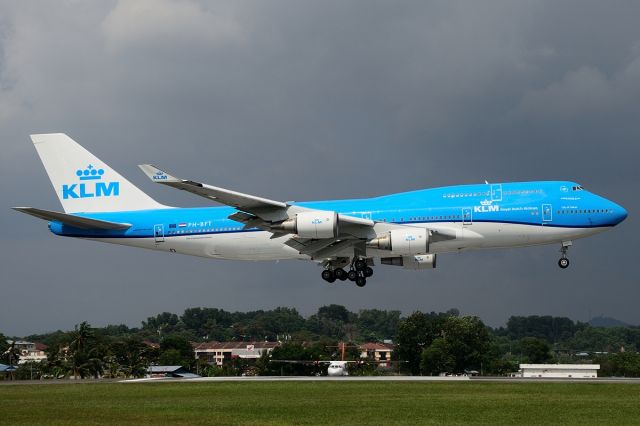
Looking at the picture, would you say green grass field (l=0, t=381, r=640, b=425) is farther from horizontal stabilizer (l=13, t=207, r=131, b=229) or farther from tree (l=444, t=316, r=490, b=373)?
tree (l=444, t=316, r=490, b=373)

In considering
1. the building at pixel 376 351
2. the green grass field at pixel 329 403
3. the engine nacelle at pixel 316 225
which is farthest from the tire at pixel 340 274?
the building at pixel 376 351

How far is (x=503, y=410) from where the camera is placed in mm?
36938

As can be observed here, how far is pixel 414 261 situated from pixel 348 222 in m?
7.14

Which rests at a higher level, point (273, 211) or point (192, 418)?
point (273, 211)

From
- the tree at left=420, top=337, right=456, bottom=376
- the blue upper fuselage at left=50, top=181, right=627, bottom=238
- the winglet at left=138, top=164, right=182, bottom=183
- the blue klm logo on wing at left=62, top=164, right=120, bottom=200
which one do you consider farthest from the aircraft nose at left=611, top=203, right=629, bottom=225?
the tree at left=420, top=337, right=456, bottom=376

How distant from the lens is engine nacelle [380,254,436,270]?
51688 millimetres

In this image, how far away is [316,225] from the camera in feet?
152

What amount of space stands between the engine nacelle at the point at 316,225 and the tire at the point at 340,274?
5980mm

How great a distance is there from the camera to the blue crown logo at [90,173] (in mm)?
56219

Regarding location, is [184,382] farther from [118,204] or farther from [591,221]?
[591,221]

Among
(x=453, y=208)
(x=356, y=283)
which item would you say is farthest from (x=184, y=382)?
(x=453, y=208)

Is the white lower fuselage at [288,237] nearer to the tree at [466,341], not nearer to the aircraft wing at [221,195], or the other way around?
the aircraft wing at [221,195]

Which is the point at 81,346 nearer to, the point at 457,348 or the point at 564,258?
the point at 457,348

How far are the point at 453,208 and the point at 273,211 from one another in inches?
399
